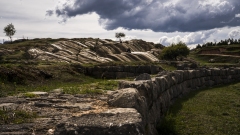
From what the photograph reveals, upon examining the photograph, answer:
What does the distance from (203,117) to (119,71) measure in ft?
55.1

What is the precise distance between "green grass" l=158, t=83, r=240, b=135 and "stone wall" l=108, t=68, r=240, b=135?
495 mm

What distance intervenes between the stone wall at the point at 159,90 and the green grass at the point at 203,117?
495mm

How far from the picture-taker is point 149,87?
9.54 m

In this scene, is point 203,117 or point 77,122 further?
point 203,117

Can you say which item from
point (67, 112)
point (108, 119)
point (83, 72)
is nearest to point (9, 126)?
point (67, 112)

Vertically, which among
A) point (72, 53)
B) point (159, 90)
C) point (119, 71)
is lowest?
point (119, 71)

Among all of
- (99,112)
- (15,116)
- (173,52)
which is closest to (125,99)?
(99,112)

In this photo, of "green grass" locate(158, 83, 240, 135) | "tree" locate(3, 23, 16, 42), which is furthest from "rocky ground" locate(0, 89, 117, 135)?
"tree" locate(3, 23, 16, 42)

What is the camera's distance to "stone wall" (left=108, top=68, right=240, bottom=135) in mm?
7328

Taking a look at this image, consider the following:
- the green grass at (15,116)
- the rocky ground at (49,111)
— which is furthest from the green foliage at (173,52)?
the green grass at (15,116)

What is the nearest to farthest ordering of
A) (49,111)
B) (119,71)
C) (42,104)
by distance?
(49,111) < (42,104) < (119,71)

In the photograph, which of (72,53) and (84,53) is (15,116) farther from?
(72,53)

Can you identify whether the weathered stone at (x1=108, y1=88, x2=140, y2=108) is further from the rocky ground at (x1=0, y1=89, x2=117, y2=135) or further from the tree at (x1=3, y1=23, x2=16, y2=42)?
the tree at (x1=3, y1=23, x2=16, y2=42)

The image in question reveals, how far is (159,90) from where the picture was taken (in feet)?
38.3
